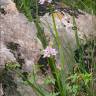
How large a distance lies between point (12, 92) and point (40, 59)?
396mm

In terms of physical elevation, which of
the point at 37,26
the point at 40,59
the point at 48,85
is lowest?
the point at 48,85

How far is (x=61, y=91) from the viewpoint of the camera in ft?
7.34

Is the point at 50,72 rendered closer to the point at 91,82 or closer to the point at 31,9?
the point at 91,82

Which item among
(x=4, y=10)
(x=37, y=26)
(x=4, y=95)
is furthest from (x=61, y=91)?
(x=4, y=10)

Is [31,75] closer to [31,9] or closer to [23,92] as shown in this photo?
[23,92]

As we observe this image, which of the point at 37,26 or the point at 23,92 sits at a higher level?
the point at 37,26

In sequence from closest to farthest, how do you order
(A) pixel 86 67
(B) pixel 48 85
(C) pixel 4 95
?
(C) pixel 4 95, (B) pixel 48 85, (A) pixel 86 67

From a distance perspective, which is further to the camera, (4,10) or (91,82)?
(4,10)

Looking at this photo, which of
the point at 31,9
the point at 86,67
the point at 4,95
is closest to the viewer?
the point at 4,95

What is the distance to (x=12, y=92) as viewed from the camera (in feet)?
7.38

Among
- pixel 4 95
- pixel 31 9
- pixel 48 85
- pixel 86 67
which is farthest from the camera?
pixel 31 9

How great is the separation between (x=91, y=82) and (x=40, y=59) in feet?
1.42

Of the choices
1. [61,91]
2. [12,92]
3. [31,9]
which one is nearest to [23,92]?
[12,92]

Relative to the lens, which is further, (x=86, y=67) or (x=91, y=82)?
(x=86, y=67)
